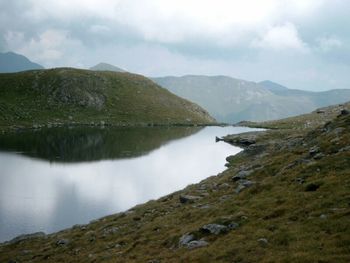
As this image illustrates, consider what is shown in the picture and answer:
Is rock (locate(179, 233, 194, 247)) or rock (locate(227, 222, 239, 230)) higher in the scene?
rock (locate(227, 222, 239, 230))

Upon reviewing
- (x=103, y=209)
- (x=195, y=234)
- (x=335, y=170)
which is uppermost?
(x=335, y=170)

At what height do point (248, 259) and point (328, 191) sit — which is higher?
point (328, 191)

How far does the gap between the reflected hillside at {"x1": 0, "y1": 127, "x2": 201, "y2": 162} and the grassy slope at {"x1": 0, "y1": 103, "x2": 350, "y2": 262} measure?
199ft

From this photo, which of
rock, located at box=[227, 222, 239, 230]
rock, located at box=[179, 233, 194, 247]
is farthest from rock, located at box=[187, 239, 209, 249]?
rock, located at box=[227, 222, 239, 230]

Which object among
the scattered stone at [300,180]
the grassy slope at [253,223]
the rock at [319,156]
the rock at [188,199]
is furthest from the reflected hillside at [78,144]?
the scattered stone at [300,180]

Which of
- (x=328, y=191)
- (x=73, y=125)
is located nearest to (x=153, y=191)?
(x=328, y=191)

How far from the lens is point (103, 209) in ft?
186

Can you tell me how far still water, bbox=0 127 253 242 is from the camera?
54125 millimetres

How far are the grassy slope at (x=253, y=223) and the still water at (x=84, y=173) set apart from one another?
33.7 ft

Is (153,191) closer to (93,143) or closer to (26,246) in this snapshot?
(26,246)

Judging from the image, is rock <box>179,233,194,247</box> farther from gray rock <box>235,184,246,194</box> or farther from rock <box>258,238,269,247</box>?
gray rock <box>235,184,246,194</box>

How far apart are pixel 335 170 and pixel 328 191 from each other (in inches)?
185

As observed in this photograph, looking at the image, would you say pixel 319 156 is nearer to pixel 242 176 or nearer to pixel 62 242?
pixel 242 176

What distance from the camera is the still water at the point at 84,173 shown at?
54125 mm
